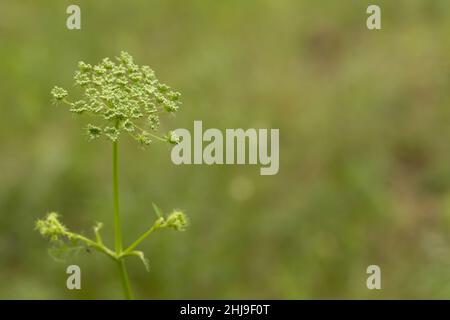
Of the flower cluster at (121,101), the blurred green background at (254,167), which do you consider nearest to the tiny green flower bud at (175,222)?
the flower cluster at (121,101)

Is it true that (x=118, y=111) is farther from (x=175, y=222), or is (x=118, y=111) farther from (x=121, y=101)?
(x=175, y=222)

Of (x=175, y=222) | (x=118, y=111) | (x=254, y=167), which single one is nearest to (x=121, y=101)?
(x=118, y=111)

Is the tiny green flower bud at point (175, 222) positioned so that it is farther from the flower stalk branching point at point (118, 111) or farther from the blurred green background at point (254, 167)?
the blurred green background at point (254, 167)

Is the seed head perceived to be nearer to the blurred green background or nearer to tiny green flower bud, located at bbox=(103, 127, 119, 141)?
tiny green flower bud, located at bbox=(103, 127, 119, 141)

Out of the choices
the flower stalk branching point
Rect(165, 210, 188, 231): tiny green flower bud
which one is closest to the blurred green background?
Rect(165, 210, 188, 231): tiny green flower bud

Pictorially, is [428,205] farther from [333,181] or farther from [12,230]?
[12,230]
